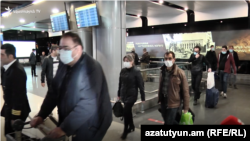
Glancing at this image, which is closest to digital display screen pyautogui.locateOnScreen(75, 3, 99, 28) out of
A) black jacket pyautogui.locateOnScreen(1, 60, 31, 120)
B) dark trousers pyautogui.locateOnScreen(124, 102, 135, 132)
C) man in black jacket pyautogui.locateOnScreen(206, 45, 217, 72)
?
dark trousers pyautogui.locateOnScreen(124, 102, 135, 132)

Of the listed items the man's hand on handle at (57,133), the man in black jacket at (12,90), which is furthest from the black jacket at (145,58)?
the man's hand on handle at (57,133)

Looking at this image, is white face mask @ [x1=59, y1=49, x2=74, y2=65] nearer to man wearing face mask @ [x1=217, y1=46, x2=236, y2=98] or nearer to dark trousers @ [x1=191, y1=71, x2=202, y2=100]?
dark trousers @ [x1=191, y1=71, x2=202, y2=100]

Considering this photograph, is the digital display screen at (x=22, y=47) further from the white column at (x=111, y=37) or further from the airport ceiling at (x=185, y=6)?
the white column at (x=111, y=37)

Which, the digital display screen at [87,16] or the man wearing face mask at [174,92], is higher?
the digital display screen at [87,16]

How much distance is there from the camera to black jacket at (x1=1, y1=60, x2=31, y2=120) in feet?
8.18

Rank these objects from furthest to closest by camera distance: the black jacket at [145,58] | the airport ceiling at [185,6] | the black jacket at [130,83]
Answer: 1. the black jacket at [145,58]
2. the airport ceiling at [185,6]
3. the black jacket at [130,83]

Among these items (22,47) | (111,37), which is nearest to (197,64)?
(111,37)

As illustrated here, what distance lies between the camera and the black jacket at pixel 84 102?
155cm

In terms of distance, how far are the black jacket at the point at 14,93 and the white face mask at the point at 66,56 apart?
1201mm

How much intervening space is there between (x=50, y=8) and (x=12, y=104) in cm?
801

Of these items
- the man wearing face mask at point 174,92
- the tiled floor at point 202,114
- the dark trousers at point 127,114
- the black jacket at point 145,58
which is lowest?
the tiled floor at point 202,114

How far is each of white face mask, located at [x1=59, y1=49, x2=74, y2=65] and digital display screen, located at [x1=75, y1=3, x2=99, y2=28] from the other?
3.87 m

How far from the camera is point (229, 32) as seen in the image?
10.6m

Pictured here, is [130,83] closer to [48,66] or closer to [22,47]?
[48,66]
